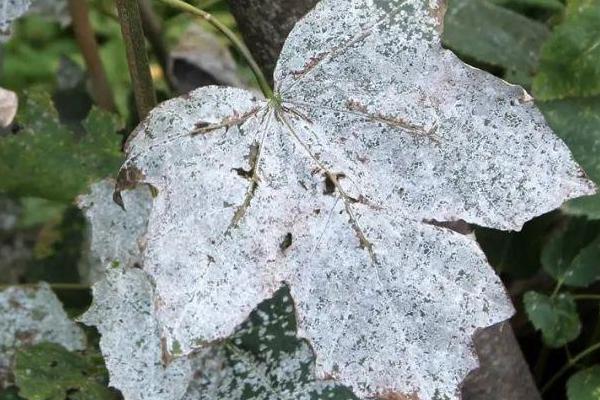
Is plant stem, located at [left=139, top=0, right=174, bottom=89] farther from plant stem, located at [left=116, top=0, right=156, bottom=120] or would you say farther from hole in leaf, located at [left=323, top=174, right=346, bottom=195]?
hole in leaf, located at [left=323, top=174, right=346, bottom=195]

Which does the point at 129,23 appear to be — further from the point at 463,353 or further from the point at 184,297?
the point at 463,353

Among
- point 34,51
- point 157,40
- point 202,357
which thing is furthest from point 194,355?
point 34,51

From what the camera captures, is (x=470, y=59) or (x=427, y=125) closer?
(x=427, y=125)

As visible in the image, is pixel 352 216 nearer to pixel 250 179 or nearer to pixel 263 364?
pixel 250 179

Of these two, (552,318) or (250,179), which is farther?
(552,318)

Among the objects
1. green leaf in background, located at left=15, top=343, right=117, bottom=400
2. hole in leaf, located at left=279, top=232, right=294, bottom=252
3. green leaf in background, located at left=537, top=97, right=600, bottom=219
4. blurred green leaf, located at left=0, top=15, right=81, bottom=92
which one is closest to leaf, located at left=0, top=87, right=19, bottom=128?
hole in leaf, located at left=279, top=232, right=294, bottom=252

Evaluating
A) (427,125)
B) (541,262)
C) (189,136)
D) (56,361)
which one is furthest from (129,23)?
(541,262)

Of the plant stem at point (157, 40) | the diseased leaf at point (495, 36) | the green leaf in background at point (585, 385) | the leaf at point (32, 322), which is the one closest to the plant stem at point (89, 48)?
the plant stem at point (157, 40)
